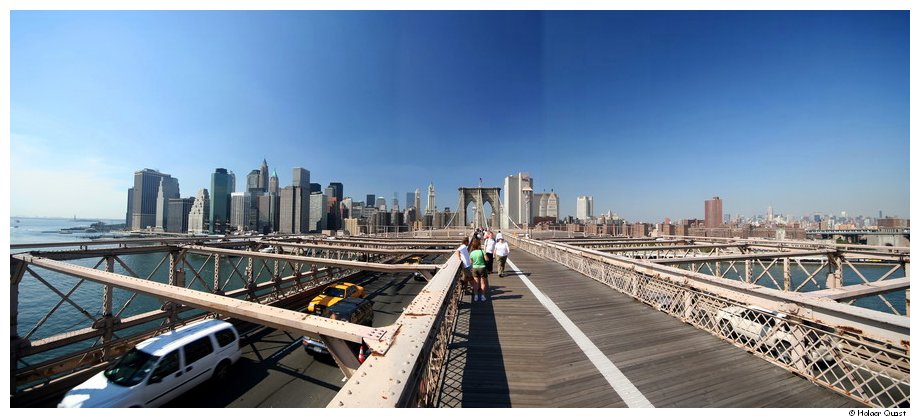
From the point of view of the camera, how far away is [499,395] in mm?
3168

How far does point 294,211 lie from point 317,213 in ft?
23.6

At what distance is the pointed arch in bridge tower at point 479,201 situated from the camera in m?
67.2

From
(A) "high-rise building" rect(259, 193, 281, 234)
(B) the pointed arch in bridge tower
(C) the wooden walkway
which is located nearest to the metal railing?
(C) the wooden walkway

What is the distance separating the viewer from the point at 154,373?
6523mm

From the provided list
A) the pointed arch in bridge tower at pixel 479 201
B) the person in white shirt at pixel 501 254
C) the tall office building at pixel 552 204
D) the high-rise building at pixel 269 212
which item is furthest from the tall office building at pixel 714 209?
the high-rise building at pixel 269 212

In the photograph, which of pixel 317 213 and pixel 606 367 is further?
pixel 317 213

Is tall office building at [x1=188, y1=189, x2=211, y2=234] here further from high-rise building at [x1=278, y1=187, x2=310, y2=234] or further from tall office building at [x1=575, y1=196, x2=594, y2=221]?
tall office building at [x1=575, y1=196, x2=594, y2=221]

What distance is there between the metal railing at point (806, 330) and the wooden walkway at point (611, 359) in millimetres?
187

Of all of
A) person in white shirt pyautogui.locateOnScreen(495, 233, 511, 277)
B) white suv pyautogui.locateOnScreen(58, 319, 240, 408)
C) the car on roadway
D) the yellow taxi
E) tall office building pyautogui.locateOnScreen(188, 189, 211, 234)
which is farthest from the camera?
tall office building pyautogui.locateOnScreen(188, 189, 211, 234)

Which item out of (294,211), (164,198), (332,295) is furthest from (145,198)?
(332,295)

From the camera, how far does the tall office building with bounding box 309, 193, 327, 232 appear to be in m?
102

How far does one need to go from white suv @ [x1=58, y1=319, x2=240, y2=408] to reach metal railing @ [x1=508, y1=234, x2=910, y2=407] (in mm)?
10677

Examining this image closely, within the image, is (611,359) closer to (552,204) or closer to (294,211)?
(294,211)
